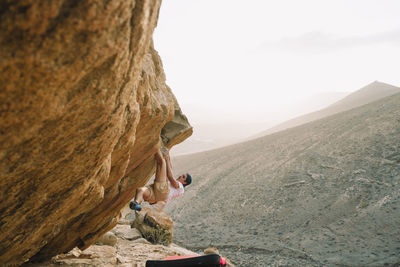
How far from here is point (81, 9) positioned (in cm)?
217

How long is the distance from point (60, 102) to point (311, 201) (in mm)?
17885

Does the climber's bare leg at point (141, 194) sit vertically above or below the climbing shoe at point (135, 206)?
above

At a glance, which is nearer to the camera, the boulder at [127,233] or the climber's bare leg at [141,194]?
the climber's bare leg at [141,194]

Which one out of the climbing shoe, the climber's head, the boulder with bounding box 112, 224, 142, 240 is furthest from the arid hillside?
the climbing shoe

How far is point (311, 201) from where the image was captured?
1780 centimetres

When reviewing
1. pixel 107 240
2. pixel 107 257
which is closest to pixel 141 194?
pixel 107 257

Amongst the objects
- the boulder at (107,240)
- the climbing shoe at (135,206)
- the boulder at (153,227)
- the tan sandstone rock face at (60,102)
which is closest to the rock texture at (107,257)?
the boulder at (107,240)

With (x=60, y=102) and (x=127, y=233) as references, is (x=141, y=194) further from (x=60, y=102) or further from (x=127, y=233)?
(x=60, y=102)

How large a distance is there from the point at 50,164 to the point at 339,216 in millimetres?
16007

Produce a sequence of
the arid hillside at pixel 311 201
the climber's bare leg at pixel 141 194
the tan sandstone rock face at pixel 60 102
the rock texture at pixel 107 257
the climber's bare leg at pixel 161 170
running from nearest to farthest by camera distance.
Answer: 1. the tan sandstone rock face at pixel 60 102
2. the rock texture at pixel 107 257
3. the climber's bare leg at pixel 141 194
4. the climber's bare leg at pixel 161 170
5. the arid hillside at pixel 311 201

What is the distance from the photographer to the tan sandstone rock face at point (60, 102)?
2156 mm

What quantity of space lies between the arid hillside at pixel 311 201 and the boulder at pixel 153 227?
3837mm

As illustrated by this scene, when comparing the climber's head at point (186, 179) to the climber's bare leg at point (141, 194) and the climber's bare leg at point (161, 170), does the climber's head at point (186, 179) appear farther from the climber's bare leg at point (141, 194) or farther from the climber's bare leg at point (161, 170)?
the climber's bare leg at point (141, 194)

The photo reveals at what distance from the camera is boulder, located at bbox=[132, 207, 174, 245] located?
37.7 ft
